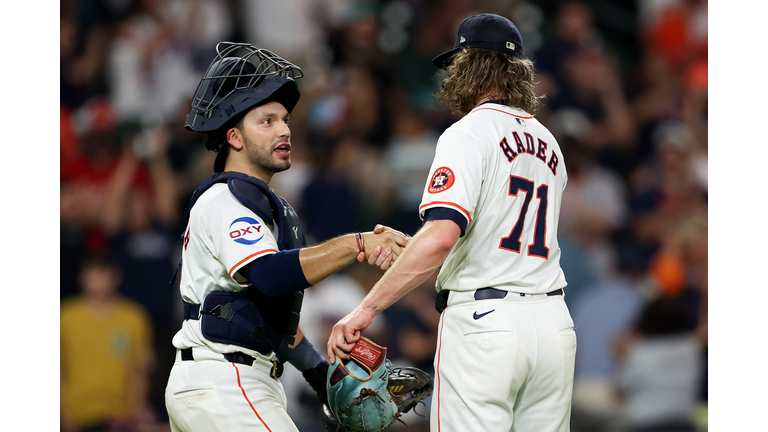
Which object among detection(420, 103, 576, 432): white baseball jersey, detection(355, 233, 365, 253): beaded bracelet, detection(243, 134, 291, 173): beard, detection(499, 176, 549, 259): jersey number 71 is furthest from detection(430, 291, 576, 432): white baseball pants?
detection(243, 134, 291, 173): beard

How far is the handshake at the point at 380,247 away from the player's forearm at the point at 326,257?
0.03 m

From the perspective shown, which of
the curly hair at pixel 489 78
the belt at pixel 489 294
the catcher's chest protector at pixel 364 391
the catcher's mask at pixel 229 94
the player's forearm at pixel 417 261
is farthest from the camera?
the catcher's mask at pixel 229 94

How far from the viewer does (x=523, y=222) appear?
3.23m

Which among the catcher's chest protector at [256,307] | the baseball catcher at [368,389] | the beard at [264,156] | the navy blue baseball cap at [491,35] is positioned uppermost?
the navy blue baseball cap at [491,35]

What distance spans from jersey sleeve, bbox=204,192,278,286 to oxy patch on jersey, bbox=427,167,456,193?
77 centimetres

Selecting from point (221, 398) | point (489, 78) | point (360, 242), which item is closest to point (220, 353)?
point (221, 398)

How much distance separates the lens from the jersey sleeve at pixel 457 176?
3053 mm

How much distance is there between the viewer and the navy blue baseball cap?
344cm

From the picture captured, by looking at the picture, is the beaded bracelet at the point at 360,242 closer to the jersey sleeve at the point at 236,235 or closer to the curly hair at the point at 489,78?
the jersey sleeve at the point at 236,235

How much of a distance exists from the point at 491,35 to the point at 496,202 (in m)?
0.85

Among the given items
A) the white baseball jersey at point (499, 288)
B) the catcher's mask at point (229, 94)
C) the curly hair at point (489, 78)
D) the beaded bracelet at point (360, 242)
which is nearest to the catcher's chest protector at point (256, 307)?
the catcher's mask at point (229, 94)

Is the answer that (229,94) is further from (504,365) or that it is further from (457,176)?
(504,365)

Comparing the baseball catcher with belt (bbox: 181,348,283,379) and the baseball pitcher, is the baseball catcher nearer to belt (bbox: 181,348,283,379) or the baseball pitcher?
the baseball pitcher

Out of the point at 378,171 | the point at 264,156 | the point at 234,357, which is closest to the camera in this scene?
the point at 234,357
